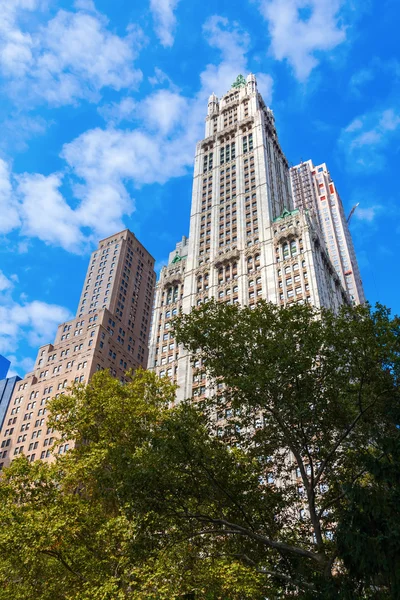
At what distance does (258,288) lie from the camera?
2566 inches

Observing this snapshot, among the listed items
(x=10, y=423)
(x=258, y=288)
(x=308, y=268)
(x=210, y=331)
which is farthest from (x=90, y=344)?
(x=210, y=331)

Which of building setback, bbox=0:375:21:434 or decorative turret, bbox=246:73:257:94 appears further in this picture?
building setback, bbox=0:375:21:434

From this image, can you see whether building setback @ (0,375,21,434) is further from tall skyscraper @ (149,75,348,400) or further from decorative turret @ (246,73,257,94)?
decorative turret @ (246,73,257,94)

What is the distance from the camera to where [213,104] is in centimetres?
10481

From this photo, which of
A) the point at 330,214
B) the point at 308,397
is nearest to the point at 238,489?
the point at 308,397

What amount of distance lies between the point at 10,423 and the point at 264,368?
286ft

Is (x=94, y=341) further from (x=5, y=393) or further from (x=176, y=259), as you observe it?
(x=5, y=393)

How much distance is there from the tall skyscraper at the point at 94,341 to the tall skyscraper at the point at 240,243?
71.1ft

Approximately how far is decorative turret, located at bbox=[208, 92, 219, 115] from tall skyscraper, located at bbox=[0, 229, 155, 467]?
139 ft

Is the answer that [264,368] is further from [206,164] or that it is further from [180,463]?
[206,164]

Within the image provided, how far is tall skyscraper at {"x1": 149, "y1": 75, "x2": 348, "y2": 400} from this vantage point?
64000mm

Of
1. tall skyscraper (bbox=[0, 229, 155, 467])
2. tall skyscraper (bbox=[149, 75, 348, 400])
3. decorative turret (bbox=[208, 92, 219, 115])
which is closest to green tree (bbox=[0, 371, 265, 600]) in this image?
tall skyscraper (bbox=[149, 75, 348, 400])

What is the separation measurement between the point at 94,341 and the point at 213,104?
2176 inches

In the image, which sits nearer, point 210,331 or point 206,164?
point 210,331
